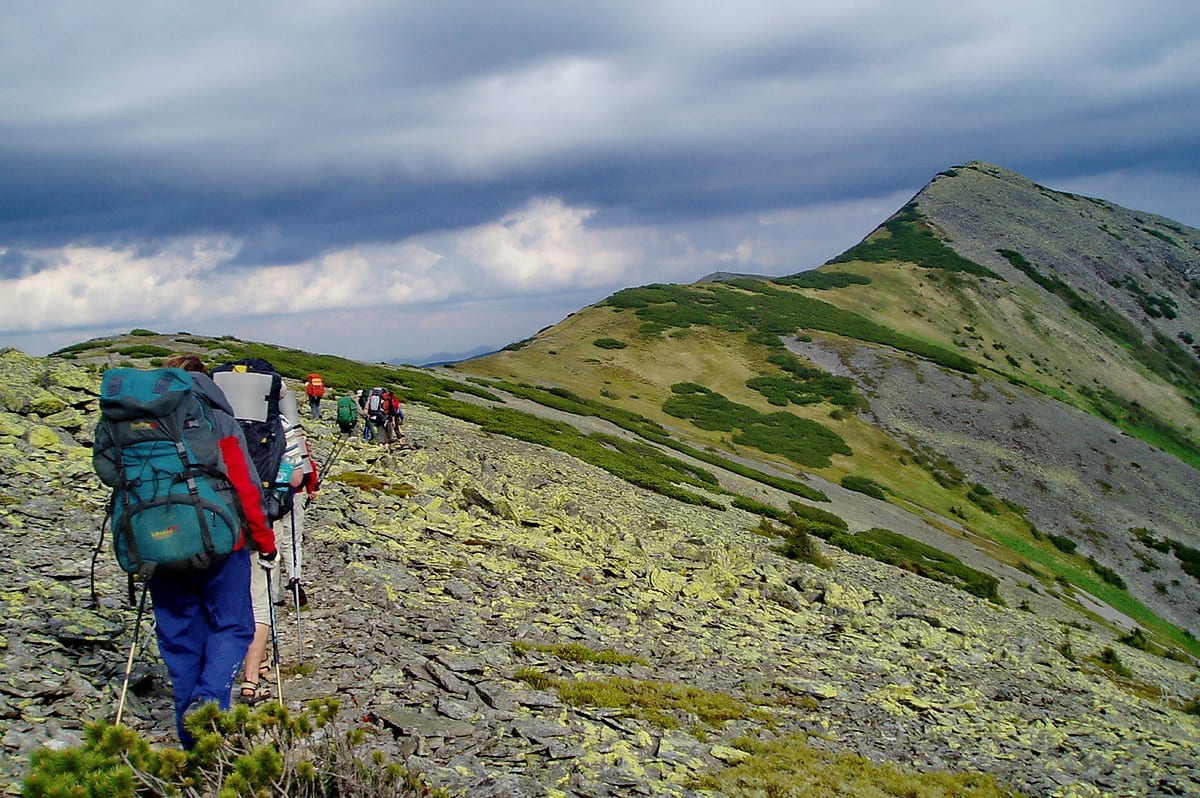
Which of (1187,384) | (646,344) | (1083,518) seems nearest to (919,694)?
(1083,518)

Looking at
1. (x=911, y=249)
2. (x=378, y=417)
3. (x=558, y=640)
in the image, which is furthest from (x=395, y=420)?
(x=911, y=249)

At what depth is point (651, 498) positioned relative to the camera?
2708 cm

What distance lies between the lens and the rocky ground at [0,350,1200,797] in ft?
24.3

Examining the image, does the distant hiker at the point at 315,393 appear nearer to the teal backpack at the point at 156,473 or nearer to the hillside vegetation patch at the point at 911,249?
the teal backpack at the point at 156,473

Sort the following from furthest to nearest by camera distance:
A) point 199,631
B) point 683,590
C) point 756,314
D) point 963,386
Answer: point 756,314, point 963,386, point 683,590, point 199,631

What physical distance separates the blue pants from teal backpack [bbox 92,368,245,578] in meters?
0.43

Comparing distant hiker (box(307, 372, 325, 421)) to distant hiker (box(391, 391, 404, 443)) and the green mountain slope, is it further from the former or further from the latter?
the green mountain slope

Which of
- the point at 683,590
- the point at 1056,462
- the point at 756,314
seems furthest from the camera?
the point at 756,314

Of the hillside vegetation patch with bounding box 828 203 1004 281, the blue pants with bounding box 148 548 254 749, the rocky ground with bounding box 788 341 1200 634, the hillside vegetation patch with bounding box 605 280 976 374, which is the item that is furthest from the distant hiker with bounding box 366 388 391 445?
the hillside vegetation patch with bounding box 828 203 1004 281

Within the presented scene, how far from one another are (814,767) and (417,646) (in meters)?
5.60

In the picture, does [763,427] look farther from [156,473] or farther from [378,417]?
[156,473]

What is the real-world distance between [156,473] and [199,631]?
1561 mm

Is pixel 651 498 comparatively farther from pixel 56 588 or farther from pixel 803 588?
pixel 56 588

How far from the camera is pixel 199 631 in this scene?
614 centimetres
